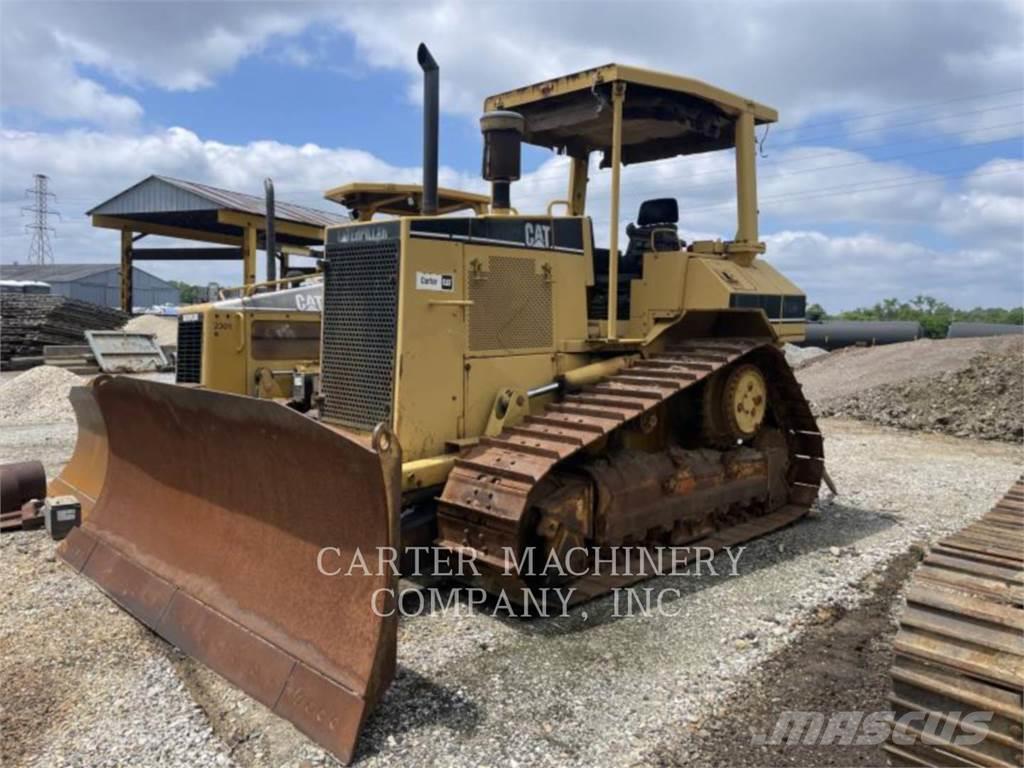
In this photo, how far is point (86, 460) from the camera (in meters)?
6.41

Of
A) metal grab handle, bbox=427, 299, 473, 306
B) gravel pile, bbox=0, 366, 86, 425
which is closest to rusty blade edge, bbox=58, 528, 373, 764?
metal grab handle, bbox=427, 299, 473, 306

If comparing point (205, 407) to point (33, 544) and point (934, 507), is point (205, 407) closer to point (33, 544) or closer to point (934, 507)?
point (33, 544)

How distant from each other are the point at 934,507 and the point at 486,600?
4.97 metres

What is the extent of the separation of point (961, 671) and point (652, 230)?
14.8 ft

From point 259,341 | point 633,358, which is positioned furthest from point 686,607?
point 259,341

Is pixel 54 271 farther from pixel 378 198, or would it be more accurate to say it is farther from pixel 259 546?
pixel 259 546

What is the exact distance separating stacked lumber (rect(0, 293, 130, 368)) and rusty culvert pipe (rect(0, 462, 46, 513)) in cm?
1529

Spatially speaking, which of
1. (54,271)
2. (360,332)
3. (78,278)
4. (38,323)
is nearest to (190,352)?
(360,332)

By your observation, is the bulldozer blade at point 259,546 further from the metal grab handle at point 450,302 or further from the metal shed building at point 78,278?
the metal shed building at point 78,278

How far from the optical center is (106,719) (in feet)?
11.0

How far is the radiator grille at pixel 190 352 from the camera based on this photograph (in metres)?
7.66

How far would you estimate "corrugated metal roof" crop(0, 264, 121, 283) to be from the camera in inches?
2046

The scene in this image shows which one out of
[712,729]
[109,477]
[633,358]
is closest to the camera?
[712,729]

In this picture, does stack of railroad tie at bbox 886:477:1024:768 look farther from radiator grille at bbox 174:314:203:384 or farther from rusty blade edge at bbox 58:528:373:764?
radiator grille at bbox 174:314:203:384
